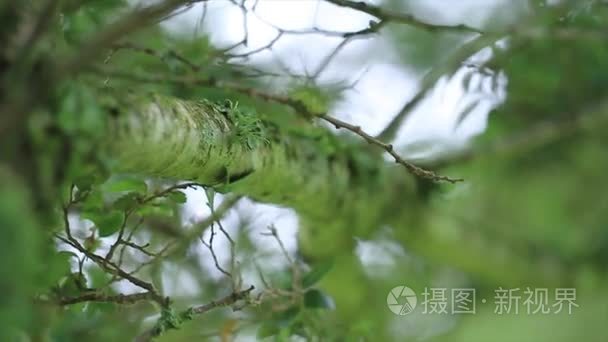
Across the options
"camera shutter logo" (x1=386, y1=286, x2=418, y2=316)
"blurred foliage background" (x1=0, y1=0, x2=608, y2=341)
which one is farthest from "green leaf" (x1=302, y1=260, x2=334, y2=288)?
"camera shutter logo" (x1=386, y1=286, x2=418, y2=316)

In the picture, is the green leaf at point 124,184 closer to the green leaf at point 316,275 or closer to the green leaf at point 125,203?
the green leaf at point 125,203

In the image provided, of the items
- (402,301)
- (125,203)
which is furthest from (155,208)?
(402,301)

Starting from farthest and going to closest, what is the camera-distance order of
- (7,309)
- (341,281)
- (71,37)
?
(341,281), (71,37), (7,309)

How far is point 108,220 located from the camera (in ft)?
1.92

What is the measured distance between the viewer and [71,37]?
579 millimetres

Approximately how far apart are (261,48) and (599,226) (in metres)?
0.83

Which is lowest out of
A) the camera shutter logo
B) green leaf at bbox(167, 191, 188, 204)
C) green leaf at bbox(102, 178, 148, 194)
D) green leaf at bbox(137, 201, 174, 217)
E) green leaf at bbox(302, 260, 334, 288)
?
green leaf at bbox(167, 191, 188, 204)

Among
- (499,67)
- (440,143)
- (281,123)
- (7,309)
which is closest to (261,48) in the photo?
(281,123)

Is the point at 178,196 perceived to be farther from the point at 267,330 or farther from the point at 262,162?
the point at 267,330

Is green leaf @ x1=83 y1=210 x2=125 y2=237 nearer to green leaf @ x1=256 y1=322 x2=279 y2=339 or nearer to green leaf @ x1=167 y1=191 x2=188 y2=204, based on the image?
green leaf @ x1=167 y1=191 x2=188 y2=204

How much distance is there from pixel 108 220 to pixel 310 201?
23 cm

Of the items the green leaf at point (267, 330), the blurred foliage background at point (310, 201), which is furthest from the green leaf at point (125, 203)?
the green leaf at point (267, 330)

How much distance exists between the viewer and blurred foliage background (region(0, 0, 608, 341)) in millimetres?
357

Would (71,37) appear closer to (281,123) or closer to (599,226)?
(281,123)
